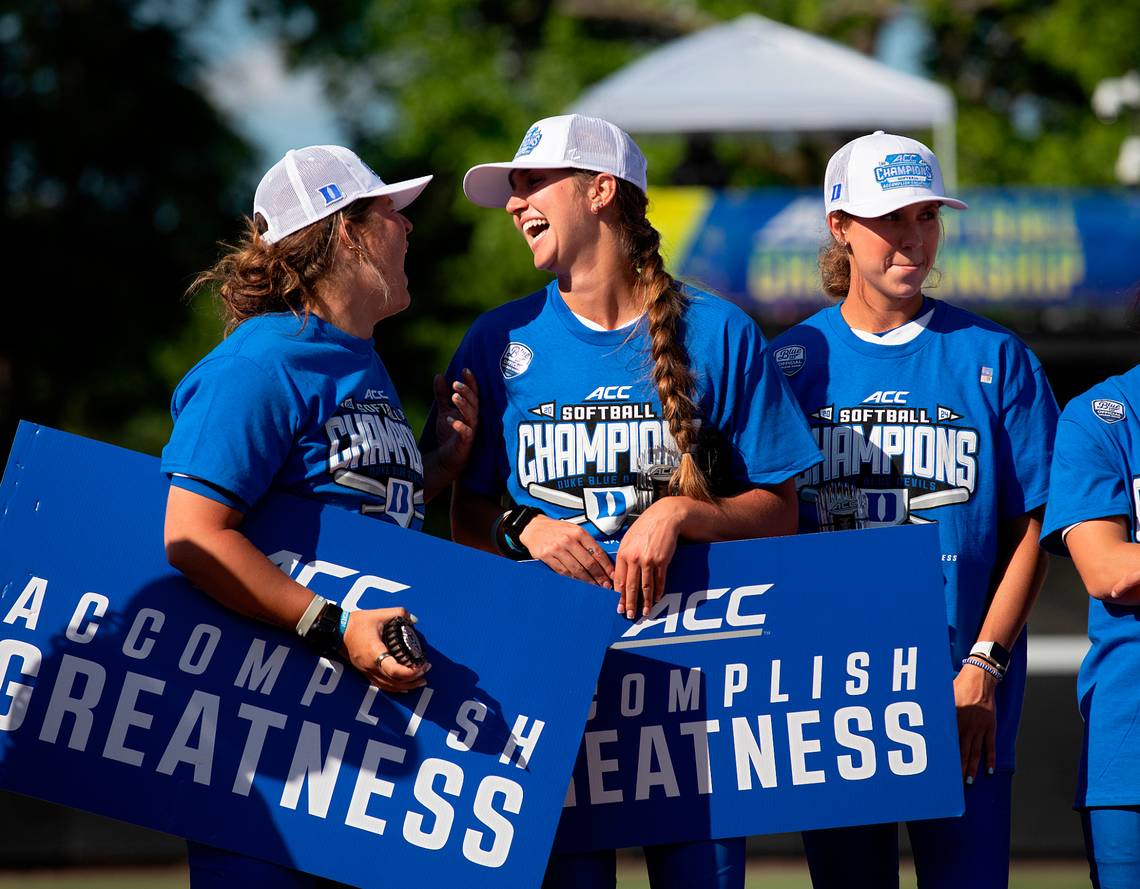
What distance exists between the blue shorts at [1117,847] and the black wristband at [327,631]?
1.56 metres

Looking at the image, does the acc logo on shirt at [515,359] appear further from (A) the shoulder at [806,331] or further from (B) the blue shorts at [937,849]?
(B) the blue shorts at [937,849]

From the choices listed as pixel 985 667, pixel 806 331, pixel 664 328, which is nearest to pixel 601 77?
pixel 806 331

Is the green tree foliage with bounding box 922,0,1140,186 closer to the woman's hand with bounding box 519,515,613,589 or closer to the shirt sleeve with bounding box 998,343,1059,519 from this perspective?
the shirt sleeve with bounding box 998,343,1059,519

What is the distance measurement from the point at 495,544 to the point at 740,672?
611 mm

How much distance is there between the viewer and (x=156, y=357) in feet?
71.8

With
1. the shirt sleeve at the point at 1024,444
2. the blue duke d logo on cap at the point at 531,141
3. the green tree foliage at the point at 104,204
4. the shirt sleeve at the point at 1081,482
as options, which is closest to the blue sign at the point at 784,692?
the shirt sleeve at the point at 1081,482

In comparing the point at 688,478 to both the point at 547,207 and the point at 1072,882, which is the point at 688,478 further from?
the point at 1072,882

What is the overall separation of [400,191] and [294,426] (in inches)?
23.6

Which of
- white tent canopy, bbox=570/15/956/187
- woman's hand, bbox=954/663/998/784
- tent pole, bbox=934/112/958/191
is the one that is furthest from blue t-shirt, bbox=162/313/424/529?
tent pole, bbox=934/112/958/191

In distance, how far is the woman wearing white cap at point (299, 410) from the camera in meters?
2.89

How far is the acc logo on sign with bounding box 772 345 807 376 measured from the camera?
3.54 m

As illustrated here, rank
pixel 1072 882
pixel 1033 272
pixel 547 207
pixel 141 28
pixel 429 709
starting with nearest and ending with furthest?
pixel 429 709, pixel 547 207, pixel 1072 882, pixel 1033 272, pixel 141 28

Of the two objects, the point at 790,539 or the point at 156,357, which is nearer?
the point at 790,539

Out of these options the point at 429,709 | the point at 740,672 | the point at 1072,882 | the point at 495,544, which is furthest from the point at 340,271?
the point at 1072,882
